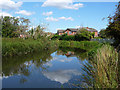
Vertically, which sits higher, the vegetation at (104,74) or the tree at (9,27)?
the tree at (9,27)

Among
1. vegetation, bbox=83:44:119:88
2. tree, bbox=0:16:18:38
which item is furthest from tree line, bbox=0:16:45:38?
vegetation, bbox=83:44:119:88

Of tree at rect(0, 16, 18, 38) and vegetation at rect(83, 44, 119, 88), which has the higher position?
tree at rect(0, 16, 18, 38)

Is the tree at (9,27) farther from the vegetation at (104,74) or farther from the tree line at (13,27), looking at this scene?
the vegetation at (104,74)

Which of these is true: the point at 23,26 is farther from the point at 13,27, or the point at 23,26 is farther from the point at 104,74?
the point at 104,74

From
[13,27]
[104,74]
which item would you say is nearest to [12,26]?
[13,27]

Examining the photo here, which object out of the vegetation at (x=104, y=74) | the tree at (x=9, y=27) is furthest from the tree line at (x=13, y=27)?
the vegetation at (x=104, y=74)

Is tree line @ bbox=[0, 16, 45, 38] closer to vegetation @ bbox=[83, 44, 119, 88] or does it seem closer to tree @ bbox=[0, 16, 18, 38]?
tree @ bbox=[0, 16, 18, 38]

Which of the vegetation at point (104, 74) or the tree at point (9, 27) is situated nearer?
the vegetation at point (104, 74)

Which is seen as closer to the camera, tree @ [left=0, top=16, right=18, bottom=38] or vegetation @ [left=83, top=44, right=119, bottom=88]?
vegetation @ [left=83, top=44, right=119, bottom=88]

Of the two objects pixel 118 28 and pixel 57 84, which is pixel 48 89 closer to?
pixel 57 84

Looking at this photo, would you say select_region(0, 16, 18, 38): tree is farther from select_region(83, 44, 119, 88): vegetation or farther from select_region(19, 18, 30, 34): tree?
select_region(83, 44, 119, 88): vegetation

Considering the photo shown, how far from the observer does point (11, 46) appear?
10.7 metres

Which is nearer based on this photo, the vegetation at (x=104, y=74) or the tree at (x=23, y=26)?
the vegetation at (x=104, y=74)

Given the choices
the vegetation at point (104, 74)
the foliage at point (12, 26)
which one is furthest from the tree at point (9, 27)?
the vegetation at point (104, 74)
